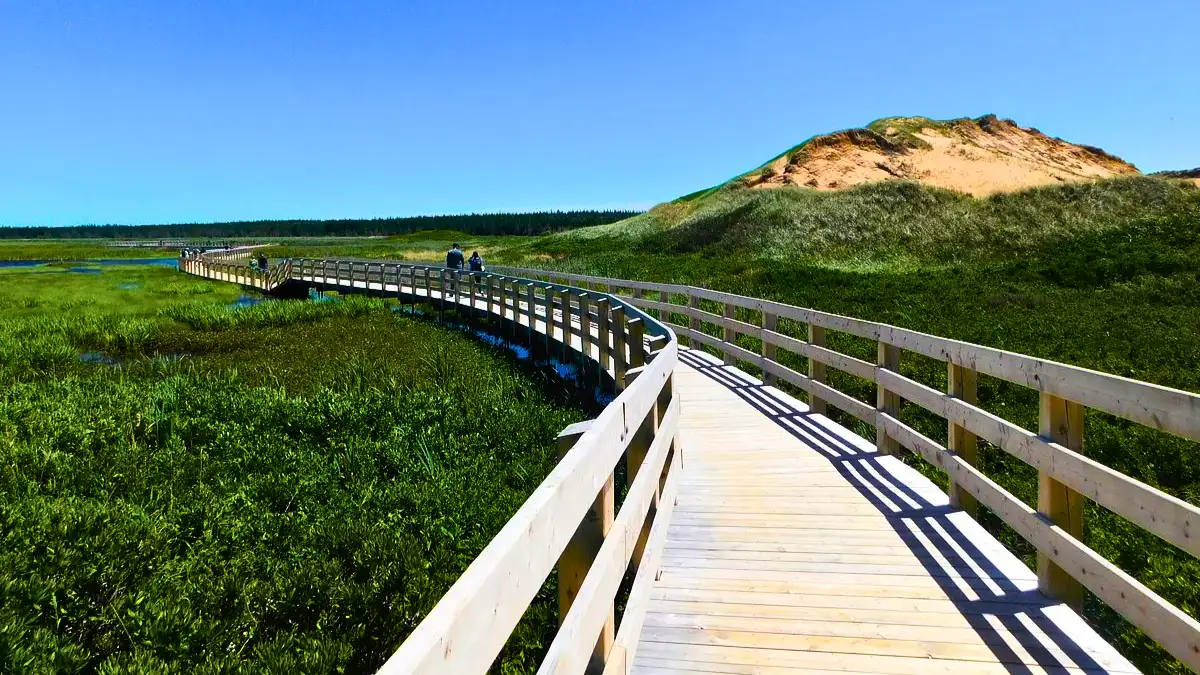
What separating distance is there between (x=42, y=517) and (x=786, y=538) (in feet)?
17.6

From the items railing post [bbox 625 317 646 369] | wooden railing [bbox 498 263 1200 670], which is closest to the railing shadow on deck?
wooden railing [bbox 498 263 1200 670]

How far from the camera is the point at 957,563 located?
4352mm

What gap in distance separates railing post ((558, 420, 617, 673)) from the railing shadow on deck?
5.73 ft

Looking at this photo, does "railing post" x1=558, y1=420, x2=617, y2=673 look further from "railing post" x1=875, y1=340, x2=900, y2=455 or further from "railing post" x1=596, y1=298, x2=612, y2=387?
"railing post" x1=596, y1=298, x2=612, y2=387

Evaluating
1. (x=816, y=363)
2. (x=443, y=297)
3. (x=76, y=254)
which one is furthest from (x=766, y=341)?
(x=76, y=254)

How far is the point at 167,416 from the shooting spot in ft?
31.0

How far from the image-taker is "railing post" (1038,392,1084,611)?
151 inches

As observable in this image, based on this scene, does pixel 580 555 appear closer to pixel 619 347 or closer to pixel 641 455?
pixel 641 455

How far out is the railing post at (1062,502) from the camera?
12.5 ft

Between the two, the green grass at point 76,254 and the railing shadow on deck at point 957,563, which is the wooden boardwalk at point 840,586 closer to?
the railing shadow on deck at point 957,563

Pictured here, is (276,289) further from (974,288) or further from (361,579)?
(361,579)

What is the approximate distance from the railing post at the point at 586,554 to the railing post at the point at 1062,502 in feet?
7.79

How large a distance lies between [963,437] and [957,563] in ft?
3.66


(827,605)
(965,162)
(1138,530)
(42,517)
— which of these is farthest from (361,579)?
(965,162)
